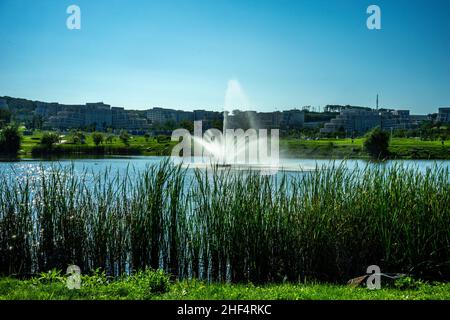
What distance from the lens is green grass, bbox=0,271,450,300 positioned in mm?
5059

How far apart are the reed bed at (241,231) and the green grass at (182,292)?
1.22m

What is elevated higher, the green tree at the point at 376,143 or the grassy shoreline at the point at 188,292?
the green tree at the point at 376,143

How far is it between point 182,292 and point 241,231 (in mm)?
2031

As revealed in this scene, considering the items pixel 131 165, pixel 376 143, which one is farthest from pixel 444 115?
pixel 131 165

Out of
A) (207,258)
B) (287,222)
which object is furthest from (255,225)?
(207,258)

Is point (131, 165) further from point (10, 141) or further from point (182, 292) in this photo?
point (182, 292)

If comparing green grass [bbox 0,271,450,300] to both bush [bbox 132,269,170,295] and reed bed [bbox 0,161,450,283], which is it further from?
reed bed [bbox 0,161,450,283]

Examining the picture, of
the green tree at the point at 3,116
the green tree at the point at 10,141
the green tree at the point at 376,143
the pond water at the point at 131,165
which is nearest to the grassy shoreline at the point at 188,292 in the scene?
the pond water at the point at 131,165

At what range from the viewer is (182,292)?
5.31m

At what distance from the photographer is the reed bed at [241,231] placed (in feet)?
23.2

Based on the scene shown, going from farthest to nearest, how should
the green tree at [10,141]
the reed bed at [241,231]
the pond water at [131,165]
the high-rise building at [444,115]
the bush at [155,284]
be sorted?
the high-rise building at [444,115] < the green tree at [10,141] < the pond water at [131,165] < the reed bed at [241,231] < the bush at [155,284]

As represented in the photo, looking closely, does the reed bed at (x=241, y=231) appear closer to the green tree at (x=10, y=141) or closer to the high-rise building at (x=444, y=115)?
the green tree at (x=10, y=141)

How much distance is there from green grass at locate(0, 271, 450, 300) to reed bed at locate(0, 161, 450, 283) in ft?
4.00
